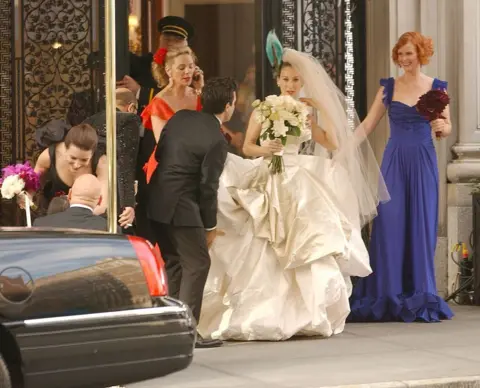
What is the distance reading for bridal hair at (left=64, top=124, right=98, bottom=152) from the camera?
9016 mm

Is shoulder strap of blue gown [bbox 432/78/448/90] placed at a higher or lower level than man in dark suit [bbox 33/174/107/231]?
higher

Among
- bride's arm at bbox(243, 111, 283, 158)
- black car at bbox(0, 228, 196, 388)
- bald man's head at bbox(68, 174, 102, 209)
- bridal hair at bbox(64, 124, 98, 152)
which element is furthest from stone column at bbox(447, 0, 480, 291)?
black car at bbox(0, 228, 196, 388)

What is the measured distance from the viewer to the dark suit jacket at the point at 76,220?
830 cm

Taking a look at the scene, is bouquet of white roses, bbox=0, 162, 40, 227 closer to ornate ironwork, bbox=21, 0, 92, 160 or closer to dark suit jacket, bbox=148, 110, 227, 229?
dark suit jacket, bbox=148, 110, 227, 229

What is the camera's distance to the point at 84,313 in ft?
18.5

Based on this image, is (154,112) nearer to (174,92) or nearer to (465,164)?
(174,92)

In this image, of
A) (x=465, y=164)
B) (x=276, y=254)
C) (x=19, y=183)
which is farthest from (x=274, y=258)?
(x=465, y=164)

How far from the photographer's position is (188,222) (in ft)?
31.7

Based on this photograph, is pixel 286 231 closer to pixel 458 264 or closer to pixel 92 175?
pixel 92 175

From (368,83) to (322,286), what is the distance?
3486 millimetres

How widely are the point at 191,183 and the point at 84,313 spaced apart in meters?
4.12

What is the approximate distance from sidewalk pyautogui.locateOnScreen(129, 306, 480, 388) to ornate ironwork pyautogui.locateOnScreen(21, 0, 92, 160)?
2.78 meters

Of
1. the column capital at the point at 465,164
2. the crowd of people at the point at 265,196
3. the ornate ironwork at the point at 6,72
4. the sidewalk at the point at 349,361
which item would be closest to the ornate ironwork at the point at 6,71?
the ornate ironwork at the point at 6,72

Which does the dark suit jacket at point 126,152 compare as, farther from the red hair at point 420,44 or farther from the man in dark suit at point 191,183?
the red hair at point 420,44
